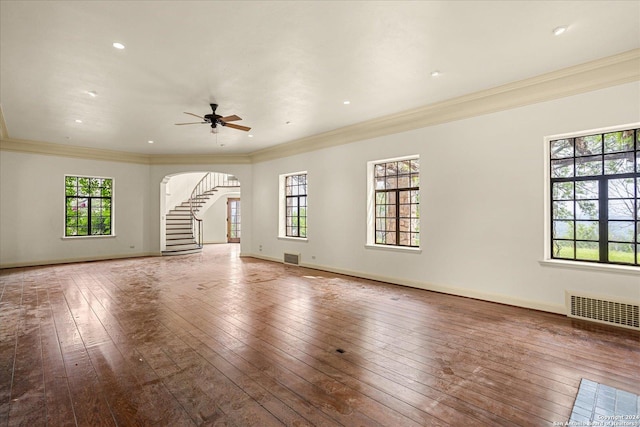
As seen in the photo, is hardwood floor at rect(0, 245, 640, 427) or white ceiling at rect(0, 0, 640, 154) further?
white ceiling at rect(0, 0, 640, 154)

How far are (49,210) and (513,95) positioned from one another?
10661 mm

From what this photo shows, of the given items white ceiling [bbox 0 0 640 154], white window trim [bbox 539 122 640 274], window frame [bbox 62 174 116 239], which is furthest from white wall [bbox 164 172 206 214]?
white window trim [bbox 539 122 640 274]

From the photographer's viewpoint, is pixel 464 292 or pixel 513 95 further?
pixel 464 292

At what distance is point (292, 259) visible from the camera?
8117 mm

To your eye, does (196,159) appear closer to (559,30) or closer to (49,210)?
(49,210)

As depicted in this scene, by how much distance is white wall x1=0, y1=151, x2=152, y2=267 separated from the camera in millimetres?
7527

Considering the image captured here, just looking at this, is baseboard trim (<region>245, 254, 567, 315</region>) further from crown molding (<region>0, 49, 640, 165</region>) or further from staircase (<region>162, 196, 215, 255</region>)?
staircase (<region>162, 196, 215, 255</region>)

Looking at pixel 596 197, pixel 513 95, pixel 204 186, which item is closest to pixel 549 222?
pixel 596 197

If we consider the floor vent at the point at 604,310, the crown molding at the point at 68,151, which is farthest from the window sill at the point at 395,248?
the crown molding at the point at 68,151

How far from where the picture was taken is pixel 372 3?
8.98 feet

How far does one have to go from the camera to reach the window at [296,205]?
8.22 m

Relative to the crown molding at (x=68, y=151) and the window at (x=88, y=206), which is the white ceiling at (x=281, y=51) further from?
the window at (x=88, y=206)

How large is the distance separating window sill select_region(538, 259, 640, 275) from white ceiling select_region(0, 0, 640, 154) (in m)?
2.54

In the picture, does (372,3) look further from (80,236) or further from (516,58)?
(80,236)
